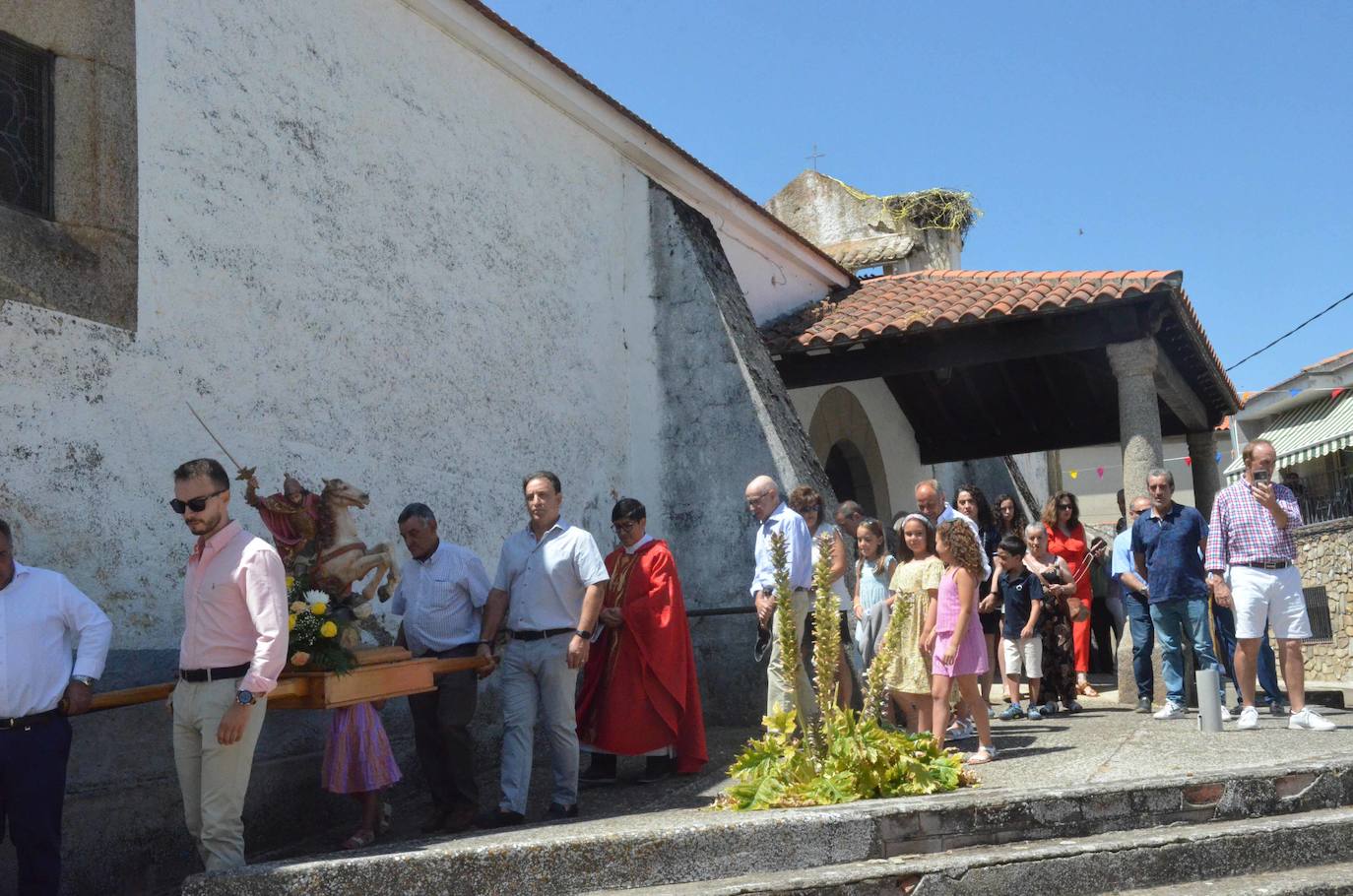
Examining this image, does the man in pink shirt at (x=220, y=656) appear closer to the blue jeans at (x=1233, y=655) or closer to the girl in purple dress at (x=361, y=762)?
the girl in purple dress at (x=361, y=762)

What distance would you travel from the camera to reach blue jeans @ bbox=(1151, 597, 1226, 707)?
7.86 meters

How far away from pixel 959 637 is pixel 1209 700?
159cm

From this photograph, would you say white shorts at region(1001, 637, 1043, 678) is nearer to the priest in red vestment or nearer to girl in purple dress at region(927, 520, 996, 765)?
girl in purple dress at region(927, 520, 996, 765)

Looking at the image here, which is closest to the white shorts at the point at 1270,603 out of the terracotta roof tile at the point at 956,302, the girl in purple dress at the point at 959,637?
the girl in purple dress at the point at 959,637

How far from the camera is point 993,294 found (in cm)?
1112

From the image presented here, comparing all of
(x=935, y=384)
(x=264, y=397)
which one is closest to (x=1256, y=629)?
(x=264, y=397)

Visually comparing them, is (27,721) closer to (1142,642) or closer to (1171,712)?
(1171,712)

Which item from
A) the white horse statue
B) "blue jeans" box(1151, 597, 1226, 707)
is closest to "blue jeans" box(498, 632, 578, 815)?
the white horse statue

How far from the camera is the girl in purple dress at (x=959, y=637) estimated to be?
21.7ft

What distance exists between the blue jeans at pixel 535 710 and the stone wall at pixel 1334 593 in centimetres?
1376

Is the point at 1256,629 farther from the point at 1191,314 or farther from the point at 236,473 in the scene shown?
the point at 236,473

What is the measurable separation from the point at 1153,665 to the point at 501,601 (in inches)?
187

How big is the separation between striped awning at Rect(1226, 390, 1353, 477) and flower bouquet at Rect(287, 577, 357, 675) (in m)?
19.0

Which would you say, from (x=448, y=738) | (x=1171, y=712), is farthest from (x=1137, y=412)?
(x=448, y=738)
